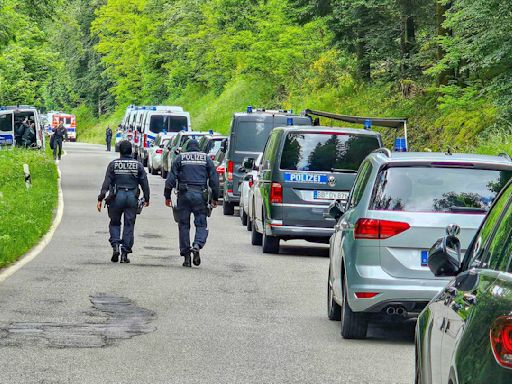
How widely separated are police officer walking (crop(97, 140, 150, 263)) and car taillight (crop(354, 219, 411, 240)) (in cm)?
737

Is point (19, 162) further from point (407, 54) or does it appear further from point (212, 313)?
point (212, 313)

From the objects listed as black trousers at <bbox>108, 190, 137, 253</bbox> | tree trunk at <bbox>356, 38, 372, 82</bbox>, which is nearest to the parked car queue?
black trousers at <bbox>108, 190, 137, 253</bbox>

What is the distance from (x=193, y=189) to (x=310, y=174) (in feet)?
7.25

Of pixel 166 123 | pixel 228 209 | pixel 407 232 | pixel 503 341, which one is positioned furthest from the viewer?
pixel 166 123

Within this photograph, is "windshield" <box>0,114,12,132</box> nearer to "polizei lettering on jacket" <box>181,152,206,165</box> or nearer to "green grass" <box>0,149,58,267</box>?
"green grass" <box>0,149,58,267</box>

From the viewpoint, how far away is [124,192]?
59.6ft

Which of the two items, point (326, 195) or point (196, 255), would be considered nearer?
point (196, 255)

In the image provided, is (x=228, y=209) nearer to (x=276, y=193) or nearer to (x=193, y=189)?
(x=276, y=193)

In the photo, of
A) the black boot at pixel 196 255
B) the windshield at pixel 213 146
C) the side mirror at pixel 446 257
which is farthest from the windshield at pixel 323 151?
the windshield at pixel 213 146

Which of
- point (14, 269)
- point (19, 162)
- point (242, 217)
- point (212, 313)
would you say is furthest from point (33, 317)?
point (19, 162)

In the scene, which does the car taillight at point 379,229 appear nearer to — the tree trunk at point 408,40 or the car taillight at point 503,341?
the car taillight at point 503,341

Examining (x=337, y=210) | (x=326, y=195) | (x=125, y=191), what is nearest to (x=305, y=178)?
(x=326, y=195)

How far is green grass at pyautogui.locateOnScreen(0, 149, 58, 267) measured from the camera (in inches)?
762

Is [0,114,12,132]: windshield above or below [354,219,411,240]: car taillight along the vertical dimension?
below
